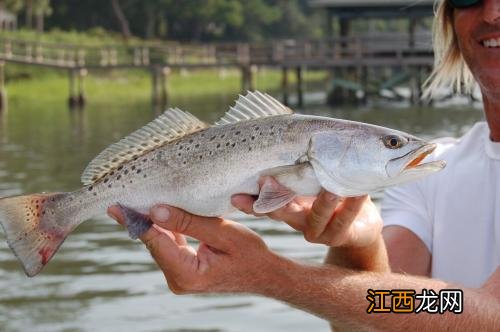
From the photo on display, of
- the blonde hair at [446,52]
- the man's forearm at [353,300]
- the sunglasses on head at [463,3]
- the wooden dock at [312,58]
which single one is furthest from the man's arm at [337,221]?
the wooden dock at [312,58]

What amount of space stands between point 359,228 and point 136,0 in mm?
73098

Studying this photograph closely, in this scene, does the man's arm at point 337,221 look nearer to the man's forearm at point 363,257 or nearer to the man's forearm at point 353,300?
the man's forearm at point 363,257

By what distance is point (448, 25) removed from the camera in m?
4.05

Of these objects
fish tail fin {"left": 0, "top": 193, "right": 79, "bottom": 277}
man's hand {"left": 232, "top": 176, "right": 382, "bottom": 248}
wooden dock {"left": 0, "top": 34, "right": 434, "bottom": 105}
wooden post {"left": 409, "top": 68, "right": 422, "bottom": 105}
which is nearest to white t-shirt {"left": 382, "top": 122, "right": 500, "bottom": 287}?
man's hand {"left": 232, "top": 176, "right": 382, "bottom": 248}

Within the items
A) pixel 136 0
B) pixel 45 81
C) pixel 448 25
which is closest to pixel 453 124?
pixel 448 25

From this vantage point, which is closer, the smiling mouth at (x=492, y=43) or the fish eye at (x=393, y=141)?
the fish eye at (x=393, y=141)

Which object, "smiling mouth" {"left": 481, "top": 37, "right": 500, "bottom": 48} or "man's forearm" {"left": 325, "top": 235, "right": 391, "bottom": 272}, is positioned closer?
"man's forearm" {"left": 325, "top": 235, "right": 391, "bottom": 272}

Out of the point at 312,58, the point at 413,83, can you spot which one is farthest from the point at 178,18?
the point at 312,58

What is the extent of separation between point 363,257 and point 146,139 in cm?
80

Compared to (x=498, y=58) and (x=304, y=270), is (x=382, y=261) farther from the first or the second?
(x=498, y=58)

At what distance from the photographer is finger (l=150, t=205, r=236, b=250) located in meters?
3.13

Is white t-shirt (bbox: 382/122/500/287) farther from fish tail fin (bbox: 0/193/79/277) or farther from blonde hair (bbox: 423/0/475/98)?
fish tail fin (bbox: 0/193/79/277)

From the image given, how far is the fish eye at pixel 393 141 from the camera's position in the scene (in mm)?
2982

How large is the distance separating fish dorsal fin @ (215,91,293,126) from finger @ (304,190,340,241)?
0.34 meters
